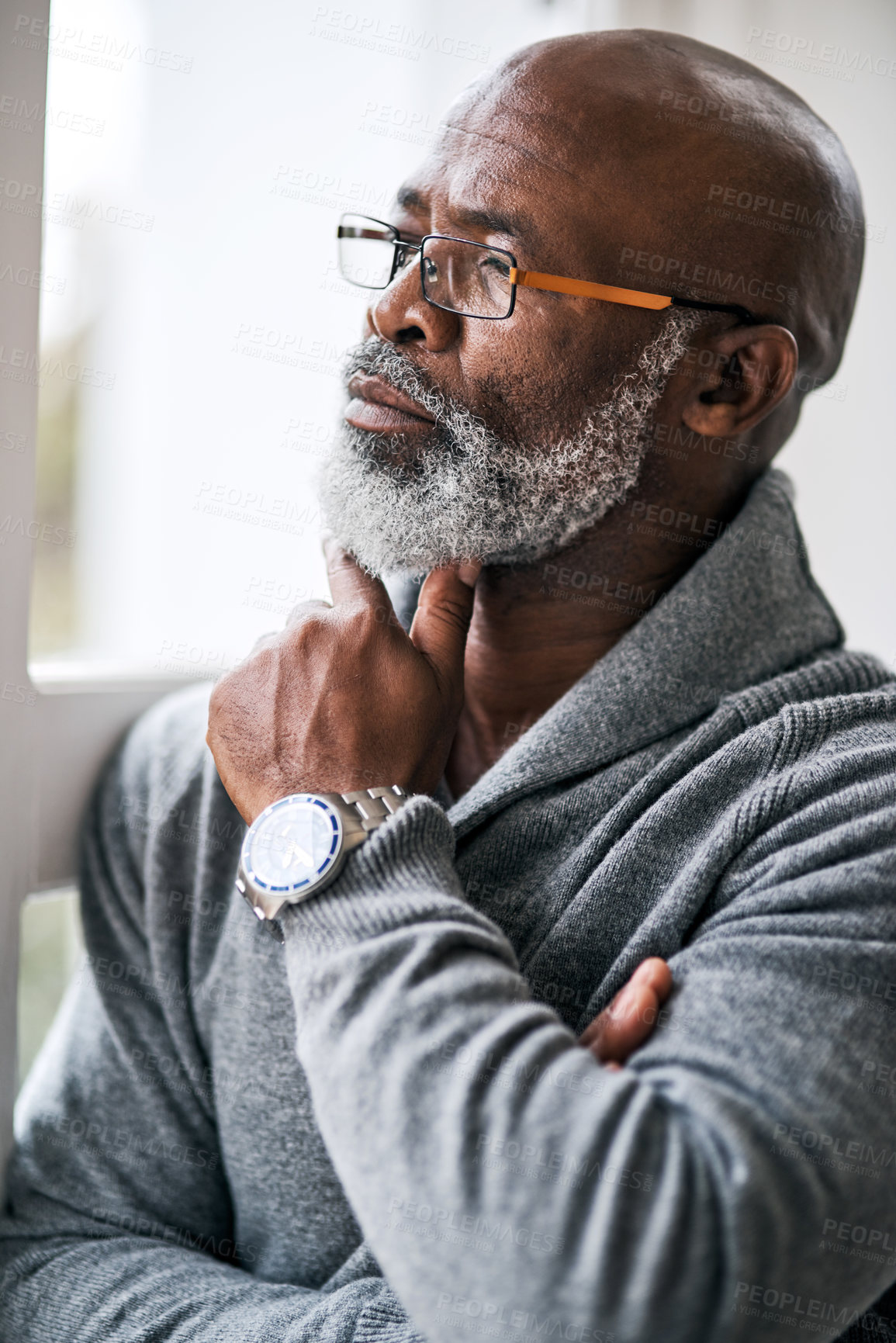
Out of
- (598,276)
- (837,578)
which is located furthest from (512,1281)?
(837,578)

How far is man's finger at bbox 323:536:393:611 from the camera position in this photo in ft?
3.52

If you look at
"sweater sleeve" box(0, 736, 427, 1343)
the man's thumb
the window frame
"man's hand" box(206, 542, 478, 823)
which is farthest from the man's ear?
"sweater sleeve" box(0, 736, 427, 1343)

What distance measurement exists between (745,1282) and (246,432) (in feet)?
4.39

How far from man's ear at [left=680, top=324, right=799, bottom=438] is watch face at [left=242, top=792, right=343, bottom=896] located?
728 millimetres

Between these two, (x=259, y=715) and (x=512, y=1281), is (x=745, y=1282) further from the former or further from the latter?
(x=259, y=715)

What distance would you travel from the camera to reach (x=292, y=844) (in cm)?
85

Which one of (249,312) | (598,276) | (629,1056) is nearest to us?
(629,1056)

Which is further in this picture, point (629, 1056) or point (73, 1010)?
point (73, 1010)

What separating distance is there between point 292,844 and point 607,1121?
0.34 m

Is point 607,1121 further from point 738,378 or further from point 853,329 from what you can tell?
point 853,329

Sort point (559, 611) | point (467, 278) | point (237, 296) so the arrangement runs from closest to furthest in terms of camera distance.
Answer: point (467, 278), point (559, 611), point (237, 296)

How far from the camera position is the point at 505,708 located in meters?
1.35

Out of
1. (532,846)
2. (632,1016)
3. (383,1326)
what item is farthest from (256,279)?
(383,1326)

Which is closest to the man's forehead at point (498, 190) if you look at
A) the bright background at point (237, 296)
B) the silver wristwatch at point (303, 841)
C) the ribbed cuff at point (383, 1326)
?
the bright background at point (237, 296)
